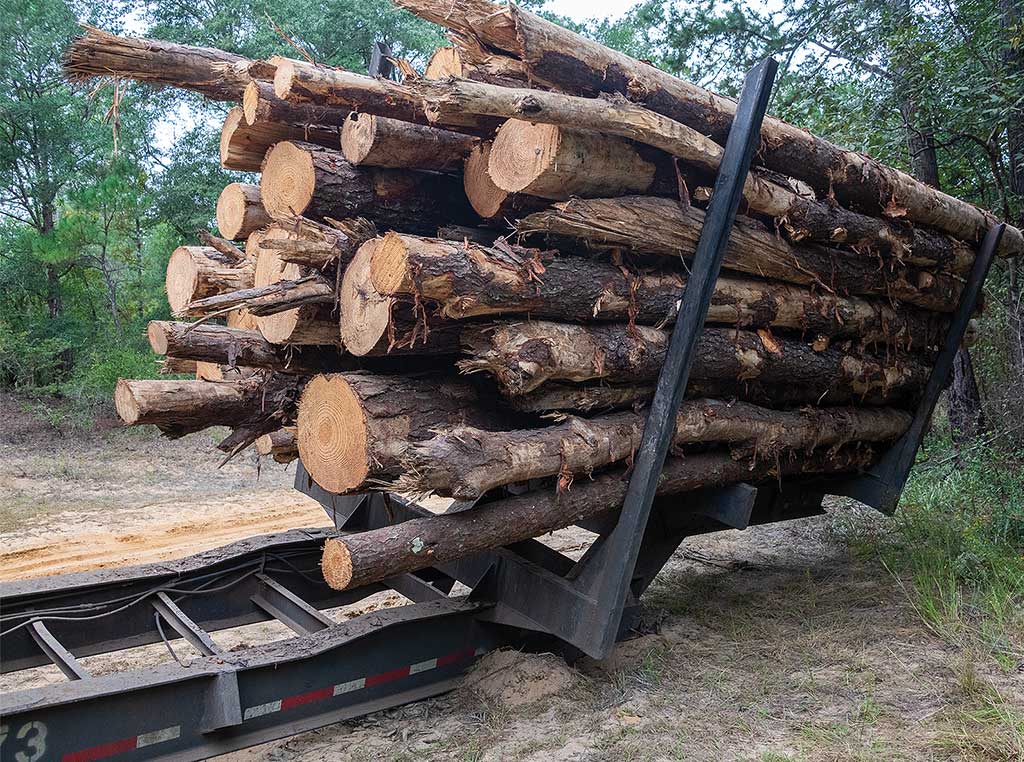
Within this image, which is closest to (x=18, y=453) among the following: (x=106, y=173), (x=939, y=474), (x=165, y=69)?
(x=106, y=173)

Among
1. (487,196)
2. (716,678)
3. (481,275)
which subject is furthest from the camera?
(716,678)

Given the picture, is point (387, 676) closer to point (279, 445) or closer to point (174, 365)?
point (279, 445)

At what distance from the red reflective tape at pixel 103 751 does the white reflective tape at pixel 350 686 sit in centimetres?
87

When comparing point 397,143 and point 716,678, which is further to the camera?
point 716,678

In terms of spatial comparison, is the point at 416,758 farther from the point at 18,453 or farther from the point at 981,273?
the point at 18,453

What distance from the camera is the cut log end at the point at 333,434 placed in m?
3.41

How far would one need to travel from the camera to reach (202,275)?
14.6 feet

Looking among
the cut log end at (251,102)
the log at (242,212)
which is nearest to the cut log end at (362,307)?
the cut log end at (251,102)

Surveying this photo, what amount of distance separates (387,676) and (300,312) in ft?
5.73

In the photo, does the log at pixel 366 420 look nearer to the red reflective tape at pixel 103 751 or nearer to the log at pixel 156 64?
the red reflective tape at pixel 103 751

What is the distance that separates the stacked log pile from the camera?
10.9 ft

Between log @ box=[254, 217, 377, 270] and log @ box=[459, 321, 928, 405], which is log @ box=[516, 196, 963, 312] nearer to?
log @ box=[459, 321, 928, 405]

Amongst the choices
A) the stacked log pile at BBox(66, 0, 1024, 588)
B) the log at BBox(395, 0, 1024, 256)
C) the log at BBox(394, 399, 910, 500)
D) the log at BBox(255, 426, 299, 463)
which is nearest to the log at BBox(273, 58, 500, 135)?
the stacked log pile at BBox(66, 0, 1024, 588)

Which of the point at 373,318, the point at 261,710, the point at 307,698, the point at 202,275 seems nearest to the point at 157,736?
the point at 261,710
